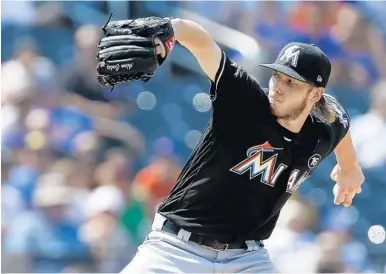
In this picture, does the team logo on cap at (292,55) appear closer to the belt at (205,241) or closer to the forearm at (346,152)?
the forearm at (346,152)

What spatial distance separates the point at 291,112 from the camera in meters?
2.97

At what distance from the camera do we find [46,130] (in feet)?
18.0

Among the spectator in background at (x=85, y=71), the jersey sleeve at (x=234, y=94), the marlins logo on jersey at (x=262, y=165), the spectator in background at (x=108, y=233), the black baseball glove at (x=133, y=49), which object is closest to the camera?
the black baseball glove at (x=133, y=49)

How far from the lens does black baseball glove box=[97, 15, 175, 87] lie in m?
2.45

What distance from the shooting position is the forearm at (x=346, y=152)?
3.30m

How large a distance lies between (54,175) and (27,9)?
144 centimetres

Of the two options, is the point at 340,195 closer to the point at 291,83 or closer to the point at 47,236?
the point at 291,83

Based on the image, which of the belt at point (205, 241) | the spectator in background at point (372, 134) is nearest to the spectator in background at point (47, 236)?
the spectator in background at point (372, 134)

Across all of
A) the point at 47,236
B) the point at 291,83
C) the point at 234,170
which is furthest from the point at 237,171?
the point at 47,236

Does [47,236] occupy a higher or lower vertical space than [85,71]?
lower

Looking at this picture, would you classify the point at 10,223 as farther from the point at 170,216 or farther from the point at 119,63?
the point at 119,63

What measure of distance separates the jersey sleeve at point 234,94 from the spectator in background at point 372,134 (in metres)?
2.60

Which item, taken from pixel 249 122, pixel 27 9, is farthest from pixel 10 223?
pixel 249 122

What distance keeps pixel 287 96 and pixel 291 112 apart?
8 cm
